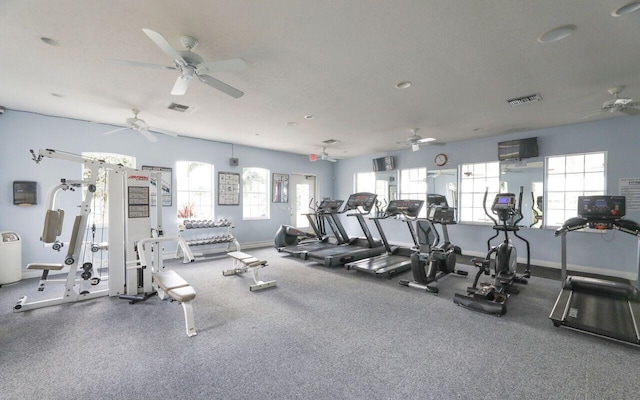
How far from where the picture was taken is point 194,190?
22.3ft

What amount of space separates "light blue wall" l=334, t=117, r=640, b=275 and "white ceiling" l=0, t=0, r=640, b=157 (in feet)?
1.32

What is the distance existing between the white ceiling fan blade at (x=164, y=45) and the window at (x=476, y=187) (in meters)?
6.81

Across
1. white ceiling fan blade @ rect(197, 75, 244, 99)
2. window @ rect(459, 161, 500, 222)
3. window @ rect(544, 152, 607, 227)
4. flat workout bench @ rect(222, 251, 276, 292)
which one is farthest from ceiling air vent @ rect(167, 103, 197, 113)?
window @ rect(544, 152, 607, 227)

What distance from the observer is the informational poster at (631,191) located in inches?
188

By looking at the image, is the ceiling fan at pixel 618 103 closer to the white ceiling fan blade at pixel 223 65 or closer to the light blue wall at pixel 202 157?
the light blue wall at pixel 202 157

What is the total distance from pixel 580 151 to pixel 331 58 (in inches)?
226

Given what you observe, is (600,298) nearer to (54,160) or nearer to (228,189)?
(228,189)

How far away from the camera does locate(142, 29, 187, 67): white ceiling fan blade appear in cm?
197

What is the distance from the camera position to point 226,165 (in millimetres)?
7332

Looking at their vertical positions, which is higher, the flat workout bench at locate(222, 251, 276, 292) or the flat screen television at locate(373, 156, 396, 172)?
the flat screen television at locate(373, 156, 396, 172)

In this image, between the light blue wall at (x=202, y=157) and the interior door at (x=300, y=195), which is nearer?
the light blue wall at (x=202, y=157)

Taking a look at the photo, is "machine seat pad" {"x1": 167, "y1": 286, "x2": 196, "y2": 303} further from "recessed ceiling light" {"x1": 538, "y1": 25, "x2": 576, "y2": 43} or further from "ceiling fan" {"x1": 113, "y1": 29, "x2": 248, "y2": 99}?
"recessed ceiling light" {"x1": 538, "y1": 25, "x2": 576, "y2": 43}

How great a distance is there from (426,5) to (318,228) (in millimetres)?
6183

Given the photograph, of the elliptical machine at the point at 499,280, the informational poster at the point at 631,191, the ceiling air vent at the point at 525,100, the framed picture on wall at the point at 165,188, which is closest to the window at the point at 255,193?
the framed picture on wall at the point at 165,188
